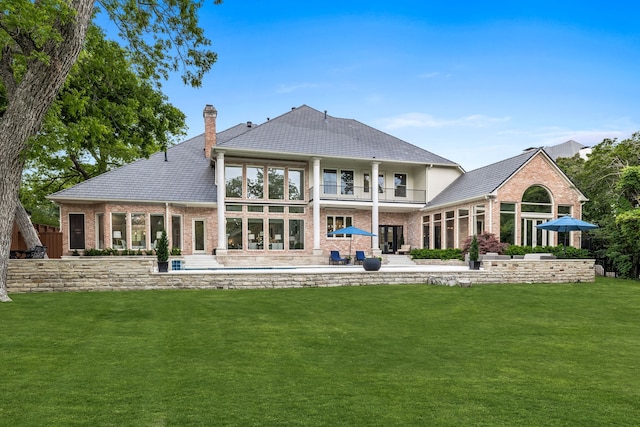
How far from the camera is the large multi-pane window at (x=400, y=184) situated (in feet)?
86.5

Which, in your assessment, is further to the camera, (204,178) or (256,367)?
(204,178)

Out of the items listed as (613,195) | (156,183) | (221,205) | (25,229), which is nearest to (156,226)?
(156,183)

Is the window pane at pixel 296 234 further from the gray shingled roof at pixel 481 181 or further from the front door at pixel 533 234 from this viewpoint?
the front door at pixel 533 234

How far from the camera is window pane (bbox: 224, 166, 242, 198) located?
75.4 feet

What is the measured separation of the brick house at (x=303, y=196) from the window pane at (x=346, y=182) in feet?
0.22

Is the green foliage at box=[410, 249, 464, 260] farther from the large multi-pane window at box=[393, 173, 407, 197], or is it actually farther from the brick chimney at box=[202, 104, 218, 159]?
the brick chimney at box=[202, 104, 218, 159]

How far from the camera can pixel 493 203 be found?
20.8 metres

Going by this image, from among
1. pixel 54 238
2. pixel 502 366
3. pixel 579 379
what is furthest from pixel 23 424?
pixel 54 238

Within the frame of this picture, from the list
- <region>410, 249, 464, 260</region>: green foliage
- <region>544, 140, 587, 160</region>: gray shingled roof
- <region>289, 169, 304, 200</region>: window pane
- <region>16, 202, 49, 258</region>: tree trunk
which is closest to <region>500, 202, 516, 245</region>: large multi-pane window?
<region>410, 249, 464, 260</region>: green foliage

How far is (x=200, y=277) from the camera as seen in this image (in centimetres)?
1297

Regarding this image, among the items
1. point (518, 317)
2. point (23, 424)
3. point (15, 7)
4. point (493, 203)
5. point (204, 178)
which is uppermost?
point (15, 7)

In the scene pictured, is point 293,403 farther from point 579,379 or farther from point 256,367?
point 579,379

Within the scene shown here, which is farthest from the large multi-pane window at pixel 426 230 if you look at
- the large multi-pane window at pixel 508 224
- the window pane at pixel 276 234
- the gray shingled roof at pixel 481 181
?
the window pane at pixel 276 234

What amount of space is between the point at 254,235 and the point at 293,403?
1967cm
